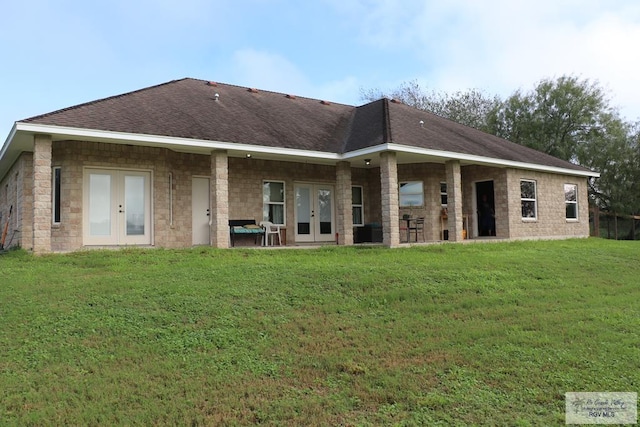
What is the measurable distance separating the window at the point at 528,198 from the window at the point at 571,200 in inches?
99.5

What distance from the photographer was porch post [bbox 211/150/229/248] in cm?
1294

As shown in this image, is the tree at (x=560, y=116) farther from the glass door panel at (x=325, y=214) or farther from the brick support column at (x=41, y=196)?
the brick support column at (x=41, y=196)

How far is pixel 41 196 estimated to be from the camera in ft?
35.9

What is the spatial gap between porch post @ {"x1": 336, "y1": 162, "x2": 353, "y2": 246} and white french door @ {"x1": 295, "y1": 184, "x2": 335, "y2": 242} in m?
1.71

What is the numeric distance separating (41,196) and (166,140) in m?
3.13

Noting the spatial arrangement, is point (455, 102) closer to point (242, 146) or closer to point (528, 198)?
point (528, 198)

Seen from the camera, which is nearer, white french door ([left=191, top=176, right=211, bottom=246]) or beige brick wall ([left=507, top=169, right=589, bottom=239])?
white french door ([left=191, top=176, right=211, bottom=246])

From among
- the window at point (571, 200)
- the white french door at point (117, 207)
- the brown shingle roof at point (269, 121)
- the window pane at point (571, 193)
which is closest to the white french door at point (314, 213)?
the brown shingle roof at point (269, 121)

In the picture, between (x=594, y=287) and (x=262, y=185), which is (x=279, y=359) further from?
(x=262, y=185)

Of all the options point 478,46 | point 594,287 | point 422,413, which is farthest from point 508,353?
point 478,46

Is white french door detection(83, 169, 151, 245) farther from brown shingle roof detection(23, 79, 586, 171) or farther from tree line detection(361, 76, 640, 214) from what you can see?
tree line detection(361, 76, 640, 214)

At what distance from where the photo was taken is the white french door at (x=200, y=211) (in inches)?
569

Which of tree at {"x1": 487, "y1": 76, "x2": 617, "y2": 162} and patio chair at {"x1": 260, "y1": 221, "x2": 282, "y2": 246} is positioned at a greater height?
tree at {"x1": 487, "y1": 76, "x2": 617, "y2": 162}

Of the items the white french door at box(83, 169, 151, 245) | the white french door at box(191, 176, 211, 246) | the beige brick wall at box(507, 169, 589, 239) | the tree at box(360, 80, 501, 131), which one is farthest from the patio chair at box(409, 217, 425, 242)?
the tree at box(360, 80, 501, 131)
